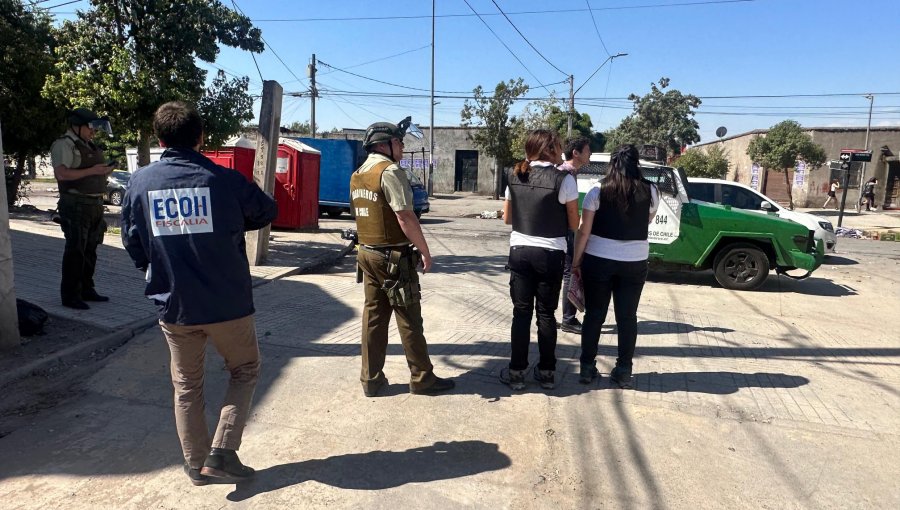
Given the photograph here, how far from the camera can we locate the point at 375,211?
3848mm

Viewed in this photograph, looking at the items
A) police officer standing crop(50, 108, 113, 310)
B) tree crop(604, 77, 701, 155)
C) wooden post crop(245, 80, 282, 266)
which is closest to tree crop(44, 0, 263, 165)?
wooden post crop(245, 80, 282, 266)

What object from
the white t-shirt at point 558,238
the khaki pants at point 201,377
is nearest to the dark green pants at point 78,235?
the khaki pants at point 201,377

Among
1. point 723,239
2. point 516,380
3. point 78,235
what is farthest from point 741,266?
point 78,235

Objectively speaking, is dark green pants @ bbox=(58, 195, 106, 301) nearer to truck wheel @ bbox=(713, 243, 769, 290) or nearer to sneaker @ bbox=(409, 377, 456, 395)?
sneaker @ bbox=(409, 377, 456, 395)

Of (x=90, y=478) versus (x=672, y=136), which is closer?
(x=90, y=478)

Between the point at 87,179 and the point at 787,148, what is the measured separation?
96.5 feet

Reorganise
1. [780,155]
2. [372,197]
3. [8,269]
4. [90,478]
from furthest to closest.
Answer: [780,155] < [8,269] < [372,197] < [90,478]

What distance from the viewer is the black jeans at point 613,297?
4.19 metres

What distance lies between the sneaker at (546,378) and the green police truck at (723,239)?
16.0 feet

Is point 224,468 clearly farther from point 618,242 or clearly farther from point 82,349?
point 618,242

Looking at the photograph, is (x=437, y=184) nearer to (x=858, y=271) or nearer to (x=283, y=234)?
(x=283, y=234)

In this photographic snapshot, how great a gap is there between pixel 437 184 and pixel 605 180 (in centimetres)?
3463

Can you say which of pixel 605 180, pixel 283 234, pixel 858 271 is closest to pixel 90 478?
pixel 605 180

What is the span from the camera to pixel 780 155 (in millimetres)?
27609
